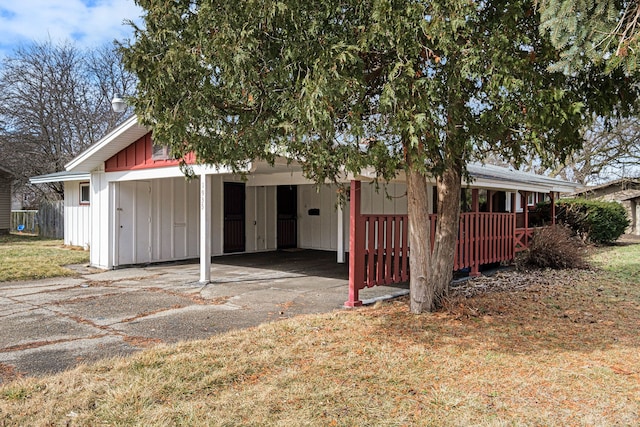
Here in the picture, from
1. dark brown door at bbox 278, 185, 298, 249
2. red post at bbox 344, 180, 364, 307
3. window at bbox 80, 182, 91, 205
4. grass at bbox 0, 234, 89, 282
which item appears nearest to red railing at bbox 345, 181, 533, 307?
red post at bbox 344, 180, 364, 307

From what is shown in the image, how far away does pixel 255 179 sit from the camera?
40.4 feet

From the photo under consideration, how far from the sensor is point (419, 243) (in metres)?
5.89

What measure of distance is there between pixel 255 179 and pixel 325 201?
2860mm

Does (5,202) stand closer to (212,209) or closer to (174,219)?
(174,219)

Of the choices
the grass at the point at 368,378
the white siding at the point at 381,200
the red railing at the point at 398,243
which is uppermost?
the white siding at the point at 381,200

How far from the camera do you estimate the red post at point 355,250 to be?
21.5ft

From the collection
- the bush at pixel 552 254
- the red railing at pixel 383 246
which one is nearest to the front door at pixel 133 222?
the red railing at pixel 383 246

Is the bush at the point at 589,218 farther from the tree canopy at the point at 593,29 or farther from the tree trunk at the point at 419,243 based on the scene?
the tree canopy at the point at 593,29

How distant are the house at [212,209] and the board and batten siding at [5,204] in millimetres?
5137

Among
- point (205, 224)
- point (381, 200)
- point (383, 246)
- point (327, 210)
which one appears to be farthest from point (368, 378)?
point (327, 210)

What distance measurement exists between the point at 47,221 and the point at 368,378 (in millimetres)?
18541

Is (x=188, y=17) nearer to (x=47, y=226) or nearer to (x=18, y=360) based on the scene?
(x=18, y=360)

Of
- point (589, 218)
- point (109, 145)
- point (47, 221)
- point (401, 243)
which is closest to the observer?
point (401, 243)

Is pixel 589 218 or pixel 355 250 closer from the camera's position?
pixel 355 250
